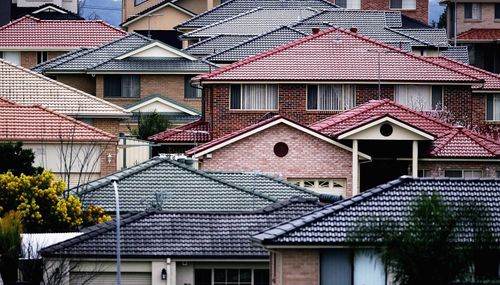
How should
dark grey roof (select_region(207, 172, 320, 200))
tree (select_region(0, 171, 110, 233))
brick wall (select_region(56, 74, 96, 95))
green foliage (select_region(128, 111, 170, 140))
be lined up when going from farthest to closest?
brick wall (select_region(56, 74, 96, 95)) → green foliage (select_region(128, 111, 170, 140)) → dark grey roof (select_region(207, 172, 320, 200)) → tree (select_region(0, 171, 110, 233))

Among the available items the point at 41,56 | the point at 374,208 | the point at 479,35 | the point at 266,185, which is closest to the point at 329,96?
the point at 266,185

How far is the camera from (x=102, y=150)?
208 feet

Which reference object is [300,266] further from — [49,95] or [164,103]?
[164,103]

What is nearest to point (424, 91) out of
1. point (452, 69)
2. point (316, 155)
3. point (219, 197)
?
point (452, 69)

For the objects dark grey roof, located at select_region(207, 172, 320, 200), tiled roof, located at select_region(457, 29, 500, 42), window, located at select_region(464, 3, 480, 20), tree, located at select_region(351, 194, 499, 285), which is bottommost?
tree, located at select_region(351, 194, 499, 285)

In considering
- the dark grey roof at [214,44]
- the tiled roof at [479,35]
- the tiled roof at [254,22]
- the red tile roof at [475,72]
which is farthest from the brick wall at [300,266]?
the tiled roof at [479,35]

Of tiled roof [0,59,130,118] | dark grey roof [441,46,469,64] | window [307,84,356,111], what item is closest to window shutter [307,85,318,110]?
window [307,84,356,111]

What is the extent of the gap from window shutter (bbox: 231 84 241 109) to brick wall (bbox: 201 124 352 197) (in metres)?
6.49

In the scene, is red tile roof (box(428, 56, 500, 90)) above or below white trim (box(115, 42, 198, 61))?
below

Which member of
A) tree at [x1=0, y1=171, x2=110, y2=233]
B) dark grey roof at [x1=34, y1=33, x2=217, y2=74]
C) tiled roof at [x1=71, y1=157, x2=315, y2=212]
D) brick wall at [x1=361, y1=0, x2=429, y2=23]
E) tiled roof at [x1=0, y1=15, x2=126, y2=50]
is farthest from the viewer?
brick wall at [x1=361, y1=0, x2=429, y2=23]

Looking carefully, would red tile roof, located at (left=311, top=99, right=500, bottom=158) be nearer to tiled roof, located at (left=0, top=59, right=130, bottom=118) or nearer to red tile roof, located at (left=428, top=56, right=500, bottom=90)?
red tile roof, located at (left=428, top=56, right=500, bottom=90)

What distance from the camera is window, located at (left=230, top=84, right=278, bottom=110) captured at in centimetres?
6944

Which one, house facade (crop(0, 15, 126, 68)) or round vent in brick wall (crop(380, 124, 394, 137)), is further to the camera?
house facade (crop(0, 15, 126, 68))

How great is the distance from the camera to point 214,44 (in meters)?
90.1
